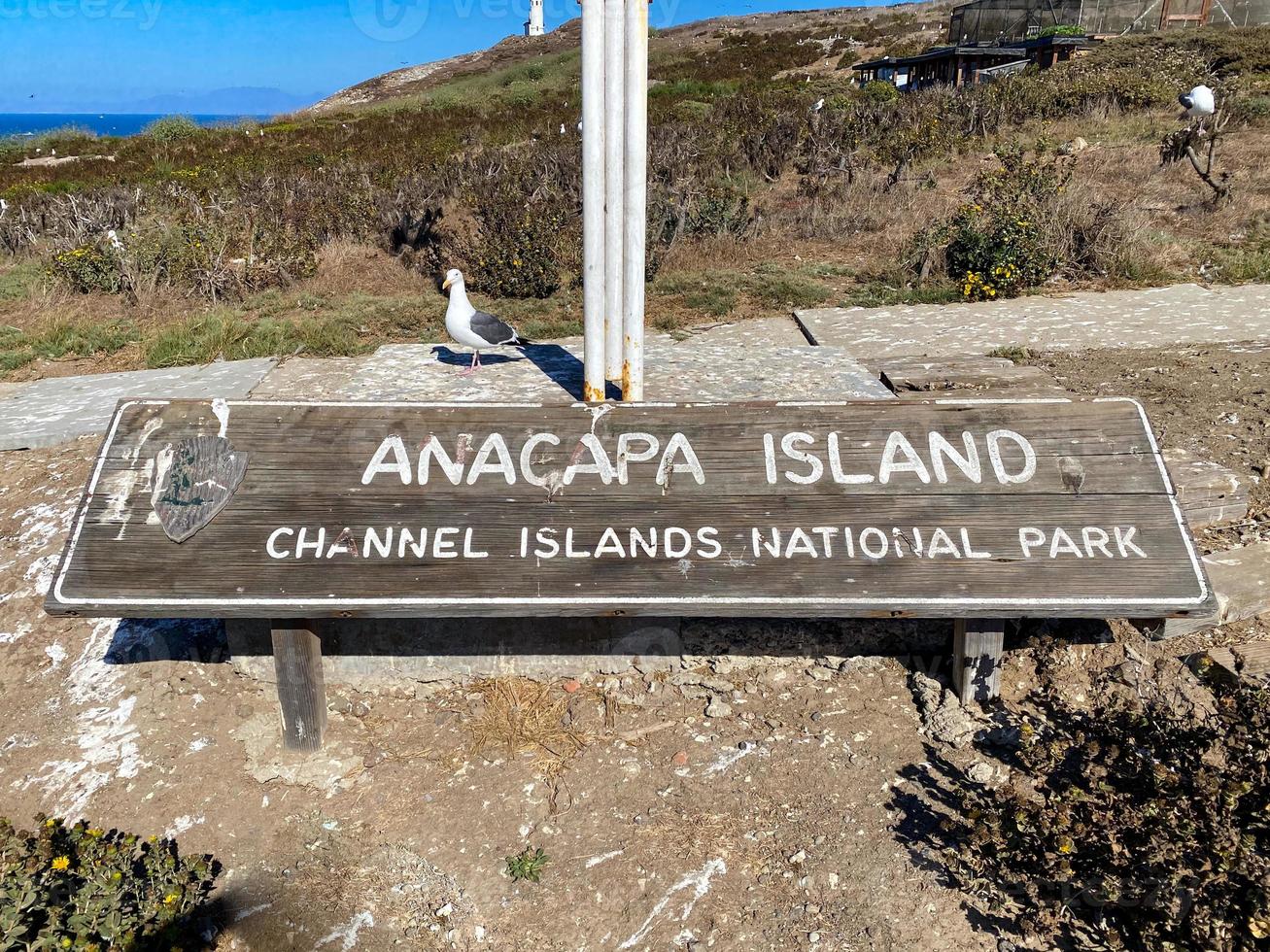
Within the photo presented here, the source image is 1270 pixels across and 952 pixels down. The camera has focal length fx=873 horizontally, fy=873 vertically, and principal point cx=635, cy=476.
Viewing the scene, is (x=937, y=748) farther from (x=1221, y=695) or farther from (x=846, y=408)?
(x=846, y=408)

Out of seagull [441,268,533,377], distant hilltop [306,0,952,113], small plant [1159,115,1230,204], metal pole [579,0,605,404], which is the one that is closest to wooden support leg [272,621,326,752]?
metal pole [579,0,605,404]

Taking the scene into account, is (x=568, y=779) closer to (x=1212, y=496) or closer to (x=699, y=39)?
(x=1212, y=496)

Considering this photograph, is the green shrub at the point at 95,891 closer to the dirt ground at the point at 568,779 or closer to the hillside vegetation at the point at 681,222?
the dirt ground at the point at 568,779

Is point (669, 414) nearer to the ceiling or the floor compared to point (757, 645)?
nearer to the ceiling

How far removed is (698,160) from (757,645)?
458 inches

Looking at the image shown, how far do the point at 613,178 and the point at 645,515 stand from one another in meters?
2.08

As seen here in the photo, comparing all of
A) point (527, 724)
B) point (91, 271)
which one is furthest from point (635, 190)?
point (91, 271)

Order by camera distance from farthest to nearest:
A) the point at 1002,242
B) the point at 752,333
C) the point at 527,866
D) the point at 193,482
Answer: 1. the point at 1002,242
2. the point at 752,333
3. the point at 193,482
4. the point at 527,866

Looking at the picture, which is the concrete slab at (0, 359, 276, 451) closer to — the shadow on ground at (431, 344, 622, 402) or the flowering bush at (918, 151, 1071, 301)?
the shadow on ground at (431, 344, 622, 402)

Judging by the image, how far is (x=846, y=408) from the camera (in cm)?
304

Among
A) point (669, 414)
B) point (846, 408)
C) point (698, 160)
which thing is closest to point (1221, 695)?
point (846, 408)

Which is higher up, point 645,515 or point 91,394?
point 645,515

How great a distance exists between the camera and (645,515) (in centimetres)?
281

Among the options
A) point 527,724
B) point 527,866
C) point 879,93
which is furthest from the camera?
point 879,93
